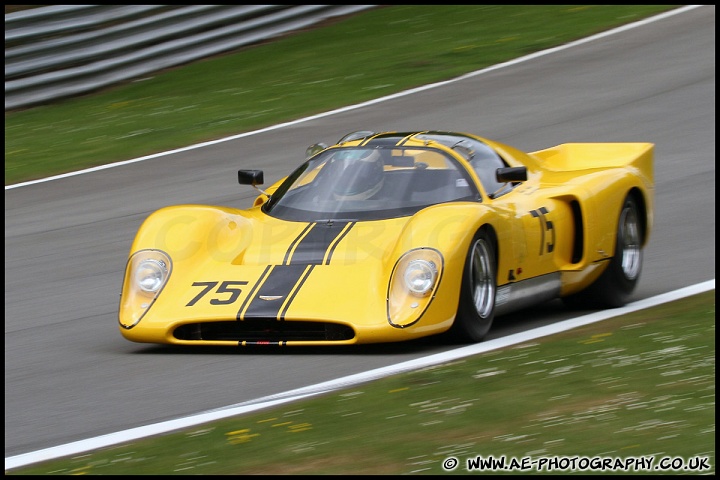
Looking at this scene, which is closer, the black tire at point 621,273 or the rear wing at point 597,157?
the black tire at point 621,273

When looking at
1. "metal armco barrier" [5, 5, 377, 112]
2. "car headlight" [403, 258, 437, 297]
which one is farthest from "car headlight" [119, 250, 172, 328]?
"metal armco barrier" [5, 5, 377, 112]

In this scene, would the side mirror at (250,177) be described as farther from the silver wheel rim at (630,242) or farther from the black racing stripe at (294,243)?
the silver wheel rim at (630,242)

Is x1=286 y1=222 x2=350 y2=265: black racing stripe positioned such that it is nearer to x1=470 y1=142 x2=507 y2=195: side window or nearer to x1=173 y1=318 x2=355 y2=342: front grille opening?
x1=173 y1=318 x2=355 y2=342: front grille opening

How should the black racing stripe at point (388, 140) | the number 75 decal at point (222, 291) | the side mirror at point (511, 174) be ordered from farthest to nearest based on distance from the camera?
the black racing stripe at point (388, 140), the side mirror at point (511, 174), the number 75 decal at point (222, 291)

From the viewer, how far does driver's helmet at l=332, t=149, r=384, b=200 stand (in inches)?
319

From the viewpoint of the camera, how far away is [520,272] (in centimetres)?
797

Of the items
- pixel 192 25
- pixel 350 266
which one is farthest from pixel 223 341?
pixel 192 25

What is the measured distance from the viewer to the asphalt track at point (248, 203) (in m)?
6.58

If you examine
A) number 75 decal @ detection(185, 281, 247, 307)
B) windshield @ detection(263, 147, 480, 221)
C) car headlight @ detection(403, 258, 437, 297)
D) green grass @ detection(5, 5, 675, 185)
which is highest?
green grass @ detection(5, 5, 675, 185)

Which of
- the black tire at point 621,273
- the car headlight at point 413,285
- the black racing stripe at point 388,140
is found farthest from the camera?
the black tire at point 621,273

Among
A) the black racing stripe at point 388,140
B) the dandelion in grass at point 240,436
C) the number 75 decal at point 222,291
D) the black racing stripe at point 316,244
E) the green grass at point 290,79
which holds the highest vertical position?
the green grass at point 290,79

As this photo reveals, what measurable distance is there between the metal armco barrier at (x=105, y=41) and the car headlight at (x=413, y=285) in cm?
930

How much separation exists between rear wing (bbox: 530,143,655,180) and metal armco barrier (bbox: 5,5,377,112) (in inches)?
304

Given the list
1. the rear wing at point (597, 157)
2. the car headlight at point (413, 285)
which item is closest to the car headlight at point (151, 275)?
the car headlight at point (413, 285)
